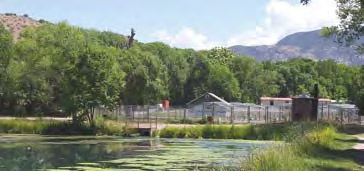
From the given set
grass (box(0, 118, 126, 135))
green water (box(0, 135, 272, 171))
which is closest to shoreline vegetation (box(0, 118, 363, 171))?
grass (box(0, 118, 126, 135))

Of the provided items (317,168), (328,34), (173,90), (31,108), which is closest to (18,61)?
(31,108)

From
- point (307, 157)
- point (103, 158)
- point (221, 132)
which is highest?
point (307, 157)

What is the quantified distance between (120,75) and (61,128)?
9926mm

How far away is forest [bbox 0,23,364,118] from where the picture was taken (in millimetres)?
69812

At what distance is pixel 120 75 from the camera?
238 feet

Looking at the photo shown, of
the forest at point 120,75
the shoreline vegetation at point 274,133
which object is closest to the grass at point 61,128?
the shoreline vegetation at point 274,133

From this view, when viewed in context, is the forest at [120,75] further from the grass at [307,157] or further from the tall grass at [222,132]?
the grass at [307,157]

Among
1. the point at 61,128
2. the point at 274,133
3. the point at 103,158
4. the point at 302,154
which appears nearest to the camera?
the point at 302,154

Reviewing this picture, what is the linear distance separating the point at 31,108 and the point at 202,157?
61529 millimetres

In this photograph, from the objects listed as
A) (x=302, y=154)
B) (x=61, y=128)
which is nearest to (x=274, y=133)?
(x=61, y=128)

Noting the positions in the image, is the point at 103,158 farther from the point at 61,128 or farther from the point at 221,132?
the point at 61,128

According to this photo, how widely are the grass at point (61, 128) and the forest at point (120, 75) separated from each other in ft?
7.09

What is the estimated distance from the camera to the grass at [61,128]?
6631cm

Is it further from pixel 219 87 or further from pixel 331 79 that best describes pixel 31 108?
pixel 331 79
